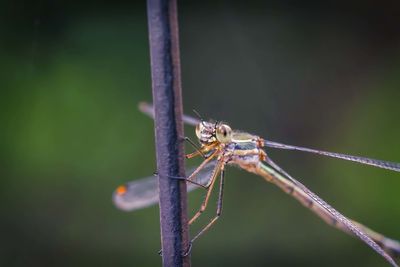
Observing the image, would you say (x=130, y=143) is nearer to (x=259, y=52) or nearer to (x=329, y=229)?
(x=259, y=52)

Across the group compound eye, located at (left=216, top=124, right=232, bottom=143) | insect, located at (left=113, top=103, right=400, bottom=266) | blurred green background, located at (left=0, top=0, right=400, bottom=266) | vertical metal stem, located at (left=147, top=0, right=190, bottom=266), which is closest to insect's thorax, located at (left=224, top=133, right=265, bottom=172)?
insect, located at (left=113, top=103, right=400, bottom=266)

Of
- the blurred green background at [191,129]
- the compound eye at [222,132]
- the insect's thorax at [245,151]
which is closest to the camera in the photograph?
the compound eye at [222,132]

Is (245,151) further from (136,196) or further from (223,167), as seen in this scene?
(136,196)

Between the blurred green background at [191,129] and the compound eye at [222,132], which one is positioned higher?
the blurred green background at [191,129]

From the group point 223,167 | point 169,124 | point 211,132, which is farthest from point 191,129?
point 169,124

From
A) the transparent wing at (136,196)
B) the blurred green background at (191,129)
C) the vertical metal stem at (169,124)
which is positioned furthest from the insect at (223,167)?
the blurred green background at (191,129)

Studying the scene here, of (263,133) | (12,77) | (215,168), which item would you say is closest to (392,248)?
(215,168)

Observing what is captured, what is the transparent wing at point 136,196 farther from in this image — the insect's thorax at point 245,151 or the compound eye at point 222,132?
the compound eye at point 222,132

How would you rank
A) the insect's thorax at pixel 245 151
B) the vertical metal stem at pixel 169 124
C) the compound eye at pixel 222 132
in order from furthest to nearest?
1. the insect's thorax at pixel 245 151
2. the compound eye at pixel 222 132
3. the vertical metal stem at pixel 169 124
